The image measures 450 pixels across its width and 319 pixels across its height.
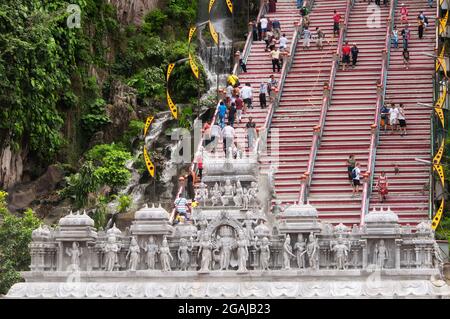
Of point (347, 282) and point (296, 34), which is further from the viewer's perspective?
point (296, 34)

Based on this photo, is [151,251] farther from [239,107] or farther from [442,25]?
[442,25]

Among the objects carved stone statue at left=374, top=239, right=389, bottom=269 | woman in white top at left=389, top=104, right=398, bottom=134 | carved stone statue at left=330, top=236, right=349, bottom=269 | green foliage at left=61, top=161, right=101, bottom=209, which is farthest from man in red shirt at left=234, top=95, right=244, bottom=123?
carved stone statue at left=374, top=239, right=389, bottom=269

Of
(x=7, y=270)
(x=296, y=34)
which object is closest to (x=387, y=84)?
(x=296, y=34)

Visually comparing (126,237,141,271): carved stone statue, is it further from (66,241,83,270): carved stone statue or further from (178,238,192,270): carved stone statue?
(66,241,83,270): carved stone statue

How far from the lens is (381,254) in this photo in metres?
60.4

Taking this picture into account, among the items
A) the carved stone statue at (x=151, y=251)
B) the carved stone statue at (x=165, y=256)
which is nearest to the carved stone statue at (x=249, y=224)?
the carved stone statue at (x=165, y=256)

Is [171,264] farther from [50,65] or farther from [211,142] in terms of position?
[50,65]

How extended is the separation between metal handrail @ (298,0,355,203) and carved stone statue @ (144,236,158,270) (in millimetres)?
9158

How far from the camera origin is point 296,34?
3216 inches

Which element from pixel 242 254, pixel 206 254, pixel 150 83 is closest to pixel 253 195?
pixel 242 254

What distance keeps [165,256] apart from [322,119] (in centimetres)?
1548

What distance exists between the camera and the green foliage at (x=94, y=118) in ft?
268

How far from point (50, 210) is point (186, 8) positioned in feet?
53.6

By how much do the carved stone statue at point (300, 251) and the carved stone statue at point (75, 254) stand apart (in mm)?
6546
